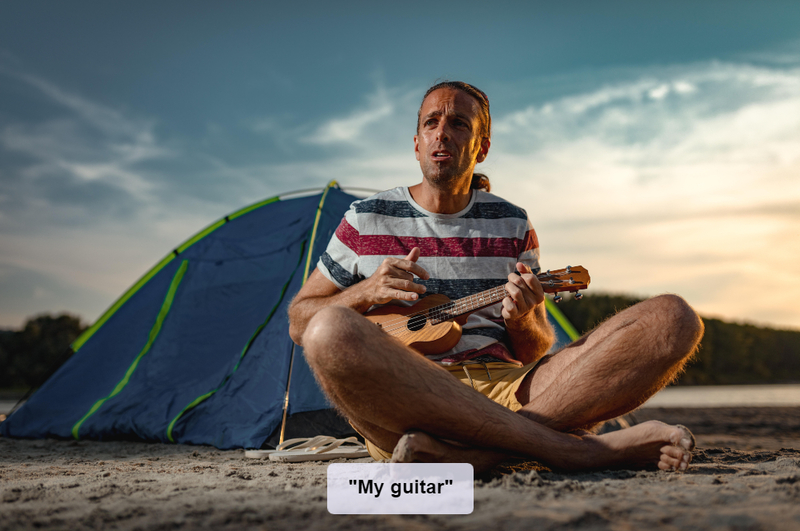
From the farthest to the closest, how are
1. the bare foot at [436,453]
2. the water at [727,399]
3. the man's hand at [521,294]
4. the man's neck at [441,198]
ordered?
the water at [727,399] → the man's neck at [441,198] → the man's hand at [521,294] → the bare foot at [436,453]

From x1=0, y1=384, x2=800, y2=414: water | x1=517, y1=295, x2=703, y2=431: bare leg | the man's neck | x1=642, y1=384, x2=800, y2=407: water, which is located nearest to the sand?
x1=517, y1=295, x2=703, y2=431: bare leg

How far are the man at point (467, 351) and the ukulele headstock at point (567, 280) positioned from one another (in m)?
0.12

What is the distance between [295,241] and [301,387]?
974 mm

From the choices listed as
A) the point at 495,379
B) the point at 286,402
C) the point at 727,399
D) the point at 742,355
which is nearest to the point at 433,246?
the point at 495,379

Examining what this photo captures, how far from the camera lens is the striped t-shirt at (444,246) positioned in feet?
6.51

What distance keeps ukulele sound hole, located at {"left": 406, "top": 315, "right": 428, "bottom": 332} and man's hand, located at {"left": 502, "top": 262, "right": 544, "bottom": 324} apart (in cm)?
30

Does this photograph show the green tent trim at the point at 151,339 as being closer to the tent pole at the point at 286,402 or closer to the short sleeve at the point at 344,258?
the tent pole at the point at 286,402

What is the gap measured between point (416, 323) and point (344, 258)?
402 millimetres

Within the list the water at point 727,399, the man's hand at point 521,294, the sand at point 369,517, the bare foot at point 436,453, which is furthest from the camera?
the water at point 727,399

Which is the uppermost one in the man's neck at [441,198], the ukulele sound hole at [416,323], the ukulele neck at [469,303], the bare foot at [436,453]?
the man's neck at [441,198]

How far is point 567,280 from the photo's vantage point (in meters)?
1.86

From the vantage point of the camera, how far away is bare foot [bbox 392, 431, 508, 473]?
4.50 ft

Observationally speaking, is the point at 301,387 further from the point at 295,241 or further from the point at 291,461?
the point at 295,241

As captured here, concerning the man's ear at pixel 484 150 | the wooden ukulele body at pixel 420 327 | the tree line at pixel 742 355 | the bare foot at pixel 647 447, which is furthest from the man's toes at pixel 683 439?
the tree line at pixel 742 355
